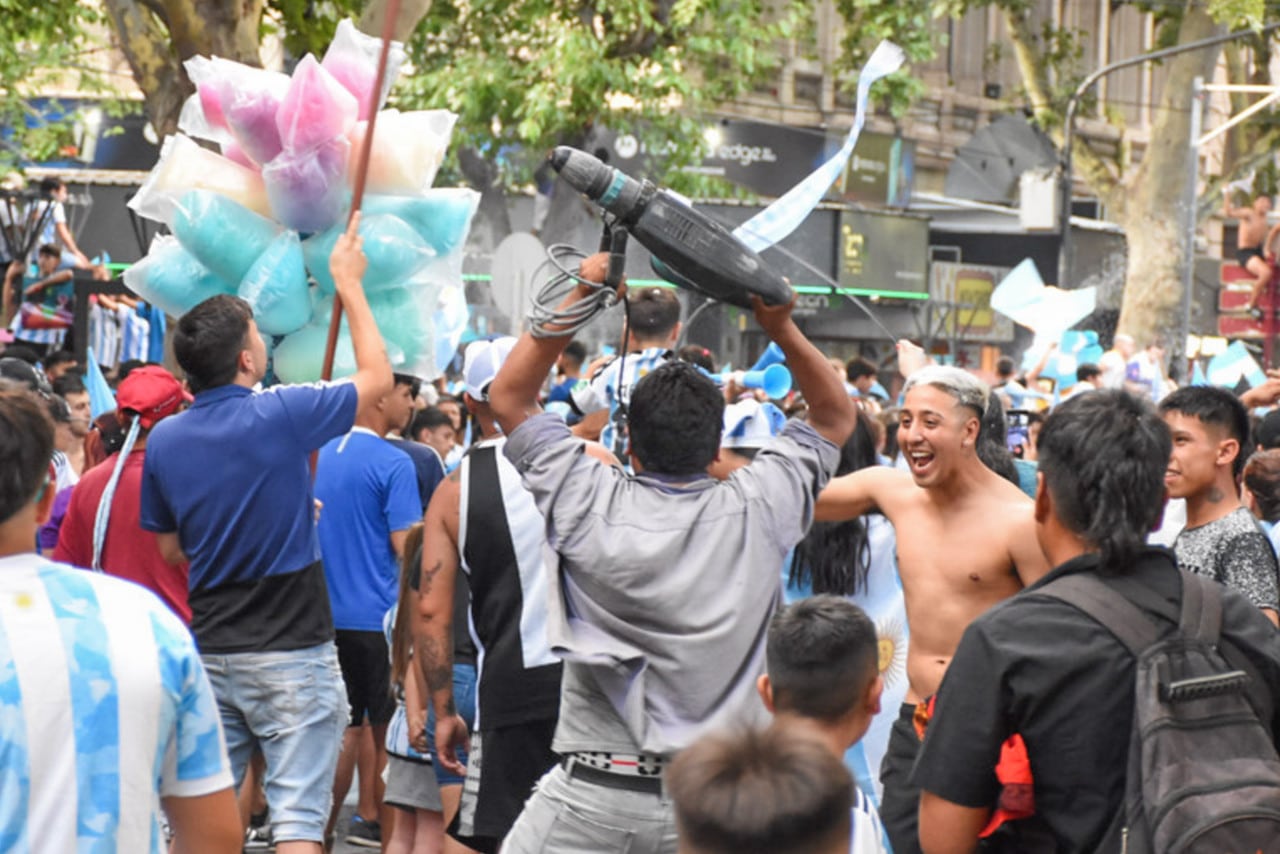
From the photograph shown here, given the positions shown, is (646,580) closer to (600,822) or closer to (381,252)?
Answer: (600,822)

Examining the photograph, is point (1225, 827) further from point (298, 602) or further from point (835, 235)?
point (835, 235)

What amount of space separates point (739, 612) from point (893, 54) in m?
1.37

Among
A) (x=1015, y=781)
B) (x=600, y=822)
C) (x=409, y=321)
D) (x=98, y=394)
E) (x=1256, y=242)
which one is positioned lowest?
(x=600, y=822)

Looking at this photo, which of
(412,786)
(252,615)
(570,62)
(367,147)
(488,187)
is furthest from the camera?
(488,187)

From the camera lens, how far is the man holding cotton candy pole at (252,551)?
18.6 ft

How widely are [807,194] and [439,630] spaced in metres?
1.99

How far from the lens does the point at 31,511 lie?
10.4 ft

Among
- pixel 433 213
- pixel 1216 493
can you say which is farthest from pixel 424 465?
pixel 1216 493

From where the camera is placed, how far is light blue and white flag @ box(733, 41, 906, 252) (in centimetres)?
452

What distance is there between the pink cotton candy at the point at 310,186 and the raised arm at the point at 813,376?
6.19 ft

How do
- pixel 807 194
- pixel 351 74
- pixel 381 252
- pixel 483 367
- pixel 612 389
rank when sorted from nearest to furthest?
pixel 807 194
pixel 381 252
pixel 351 74
pixel 483 367
pixel 612 389

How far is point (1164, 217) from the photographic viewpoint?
29.3 m

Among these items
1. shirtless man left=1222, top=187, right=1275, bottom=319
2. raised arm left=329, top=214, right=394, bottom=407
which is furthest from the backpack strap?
shirtless man left=1222, top=187, right=1275, bottom=319

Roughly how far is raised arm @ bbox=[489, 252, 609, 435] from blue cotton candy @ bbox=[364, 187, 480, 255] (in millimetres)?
1614
